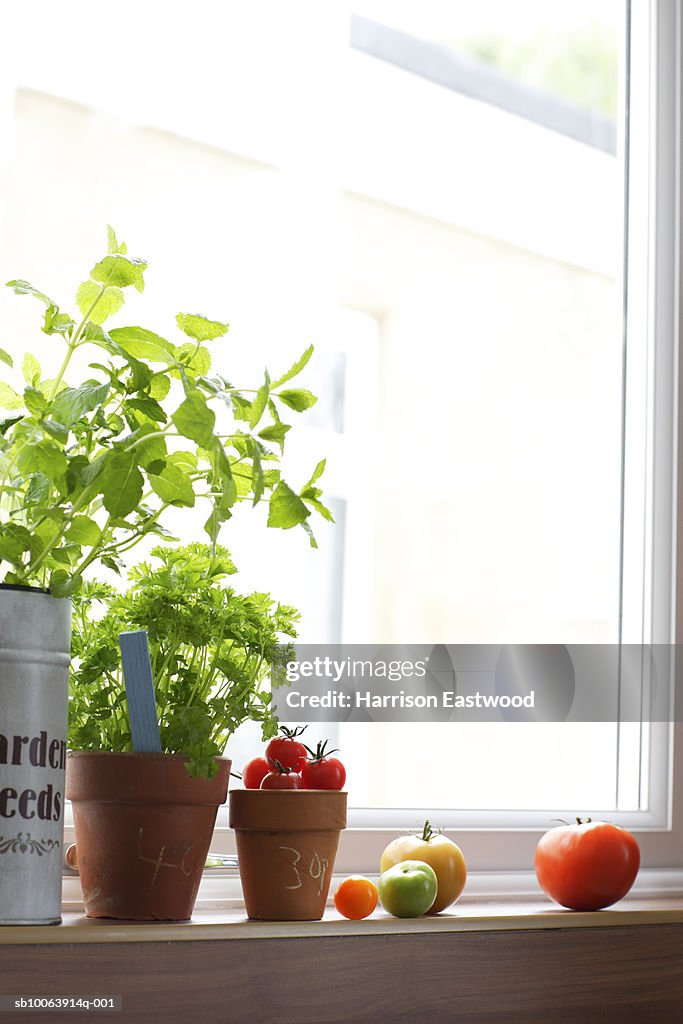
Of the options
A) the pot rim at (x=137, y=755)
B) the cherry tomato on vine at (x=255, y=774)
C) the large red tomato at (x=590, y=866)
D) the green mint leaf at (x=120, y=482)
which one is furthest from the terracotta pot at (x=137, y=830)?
the large red tomato at (x=590, y=866)

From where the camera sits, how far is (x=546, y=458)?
2.55 m

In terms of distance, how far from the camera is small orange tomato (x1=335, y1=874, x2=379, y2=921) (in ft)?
3.48

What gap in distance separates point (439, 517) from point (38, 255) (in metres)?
1.30

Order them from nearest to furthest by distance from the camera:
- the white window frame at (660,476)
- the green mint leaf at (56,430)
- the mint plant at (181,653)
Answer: the green mint leaf at (56,430)
the mint plant at (181,653)
the white window frame at (660,476)

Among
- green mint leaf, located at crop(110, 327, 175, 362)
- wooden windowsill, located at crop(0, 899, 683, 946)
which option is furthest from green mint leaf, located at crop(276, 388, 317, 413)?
wooden windowsill, located at crop(0, 899, 683, 946)

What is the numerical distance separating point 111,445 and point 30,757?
26cm

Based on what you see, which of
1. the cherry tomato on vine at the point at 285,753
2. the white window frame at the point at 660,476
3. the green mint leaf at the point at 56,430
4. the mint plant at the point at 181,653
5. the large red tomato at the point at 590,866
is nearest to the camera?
the green mint leaf at the point at 56,430

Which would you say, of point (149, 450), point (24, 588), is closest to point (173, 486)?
point (149, 450)

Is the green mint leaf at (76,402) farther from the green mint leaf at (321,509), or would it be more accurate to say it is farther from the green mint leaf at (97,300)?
the green mint leaf at (321,509)

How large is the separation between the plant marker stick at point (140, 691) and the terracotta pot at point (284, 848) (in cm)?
12

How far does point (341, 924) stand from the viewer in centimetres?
101

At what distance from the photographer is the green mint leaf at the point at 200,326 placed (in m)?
0.96

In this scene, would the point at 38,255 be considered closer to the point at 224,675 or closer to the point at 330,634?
the point at 224,675

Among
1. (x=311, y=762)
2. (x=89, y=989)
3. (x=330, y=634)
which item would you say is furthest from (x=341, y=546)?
(x=89, y=989)
